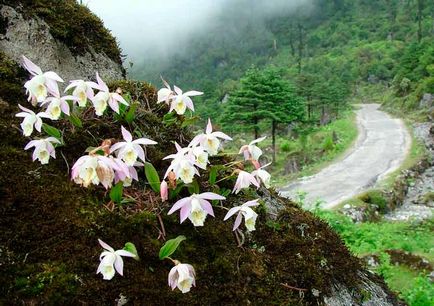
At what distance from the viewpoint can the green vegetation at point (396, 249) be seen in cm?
784

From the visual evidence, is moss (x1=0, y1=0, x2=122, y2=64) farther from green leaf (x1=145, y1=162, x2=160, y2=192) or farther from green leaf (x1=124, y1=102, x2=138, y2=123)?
green leaf (x1=145, y1=162, x2=160, y2=192)

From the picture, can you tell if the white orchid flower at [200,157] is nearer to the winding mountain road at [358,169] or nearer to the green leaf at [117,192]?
the green leaf at [117,192]

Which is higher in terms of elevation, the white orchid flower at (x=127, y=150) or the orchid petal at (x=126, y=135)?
the orchid petal at (x=126, y=135)

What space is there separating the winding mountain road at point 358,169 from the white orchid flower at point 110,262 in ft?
41.6

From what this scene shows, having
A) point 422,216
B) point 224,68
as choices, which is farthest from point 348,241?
point 224,68

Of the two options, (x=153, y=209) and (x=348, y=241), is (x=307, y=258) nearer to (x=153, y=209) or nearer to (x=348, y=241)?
(x=153, y=209)

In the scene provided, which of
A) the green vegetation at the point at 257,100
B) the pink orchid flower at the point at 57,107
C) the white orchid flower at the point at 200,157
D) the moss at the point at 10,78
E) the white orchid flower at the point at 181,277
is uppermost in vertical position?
the moss at the point at 10,78

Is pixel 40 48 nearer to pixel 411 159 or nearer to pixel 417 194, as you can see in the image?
pixel 417 194

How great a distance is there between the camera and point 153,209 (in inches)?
106

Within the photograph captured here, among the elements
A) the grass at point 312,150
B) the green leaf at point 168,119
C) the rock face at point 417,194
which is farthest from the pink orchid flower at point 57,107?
the grass at point 312,150

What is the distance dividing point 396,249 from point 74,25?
27.0 ft

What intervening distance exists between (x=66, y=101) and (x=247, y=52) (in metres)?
175

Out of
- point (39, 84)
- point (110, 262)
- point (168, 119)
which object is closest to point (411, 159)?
point (168, 119)

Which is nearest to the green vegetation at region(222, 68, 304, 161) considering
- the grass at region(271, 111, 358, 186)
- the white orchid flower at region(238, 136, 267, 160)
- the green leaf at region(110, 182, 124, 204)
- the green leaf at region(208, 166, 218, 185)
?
the grass at region(271, 111, 358, 186)
